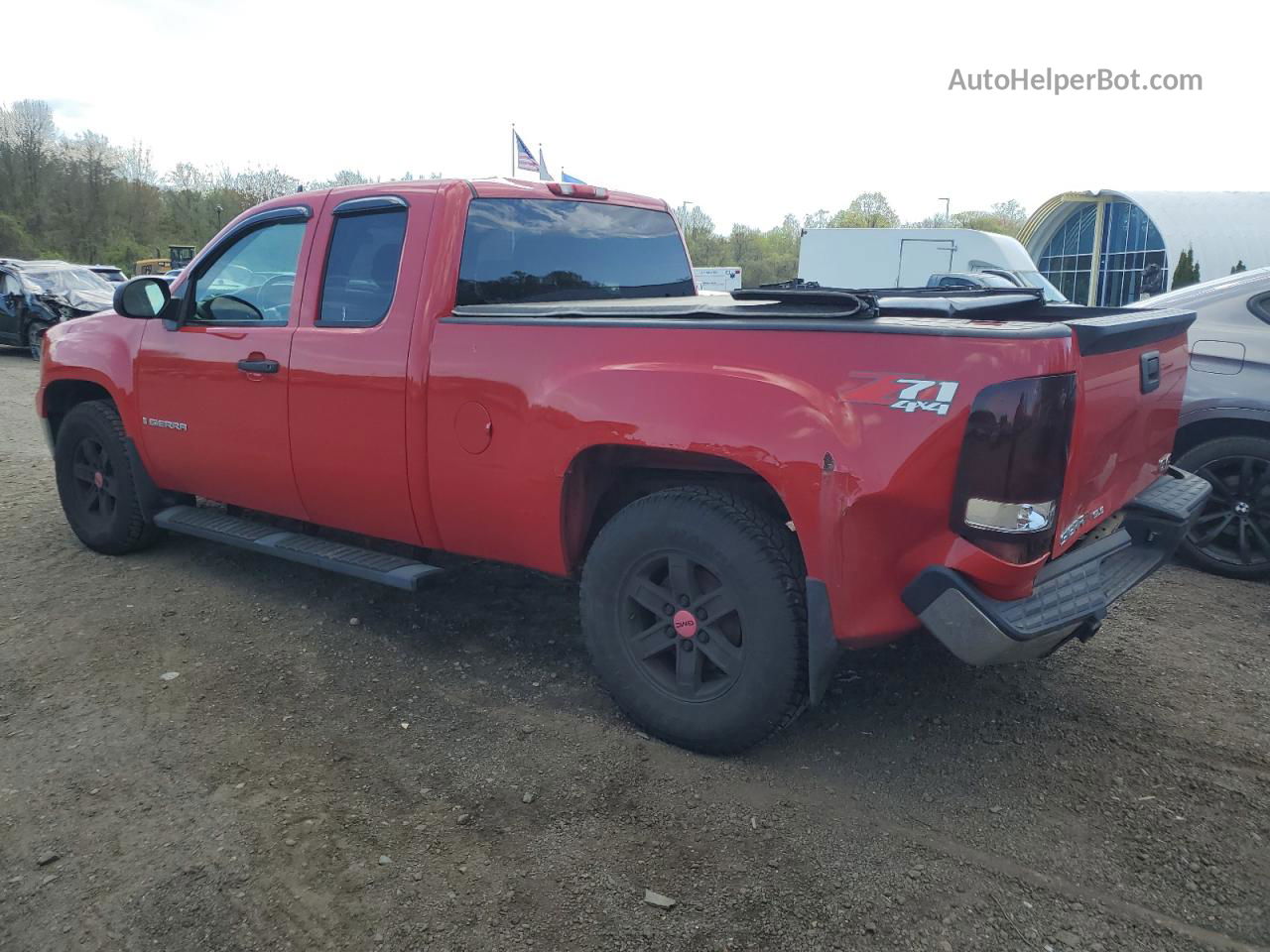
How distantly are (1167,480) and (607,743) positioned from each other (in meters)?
2.45

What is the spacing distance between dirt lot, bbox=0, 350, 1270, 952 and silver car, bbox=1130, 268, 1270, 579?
2.08 feet

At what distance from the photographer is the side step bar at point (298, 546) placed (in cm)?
384

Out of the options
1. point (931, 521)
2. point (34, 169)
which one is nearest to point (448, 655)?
point (931, 521)

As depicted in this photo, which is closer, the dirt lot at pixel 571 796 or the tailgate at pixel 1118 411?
the dirt lot at pixel 571 796

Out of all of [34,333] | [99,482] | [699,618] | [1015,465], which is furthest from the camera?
[34,333]

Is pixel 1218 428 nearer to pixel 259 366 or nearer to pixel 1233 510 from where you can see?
pixel 1233 510

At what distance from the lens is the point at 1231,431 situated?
5.01m

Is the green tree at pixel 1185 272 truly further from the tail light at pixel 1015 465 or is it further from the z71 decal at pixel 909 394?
the z71 decal at pixel 909 394

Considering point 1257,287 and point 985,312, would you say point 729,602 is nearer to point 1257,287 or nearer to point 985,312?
point 985,312

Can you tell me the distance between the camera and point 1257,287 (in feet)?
17.1

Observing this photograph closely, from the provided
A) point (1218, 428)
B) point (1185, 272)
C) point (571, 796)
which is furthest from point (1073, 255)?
point (571, 796)

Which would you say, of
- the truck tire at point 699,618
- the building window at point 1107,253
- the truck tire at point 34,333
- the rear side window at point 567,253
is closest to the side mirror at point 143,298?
the rear side window at point 567,253

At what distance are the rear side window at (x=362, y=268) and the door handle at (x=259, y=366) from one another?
12.2 inches

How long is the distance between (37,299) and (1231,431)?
17964 millimetres
